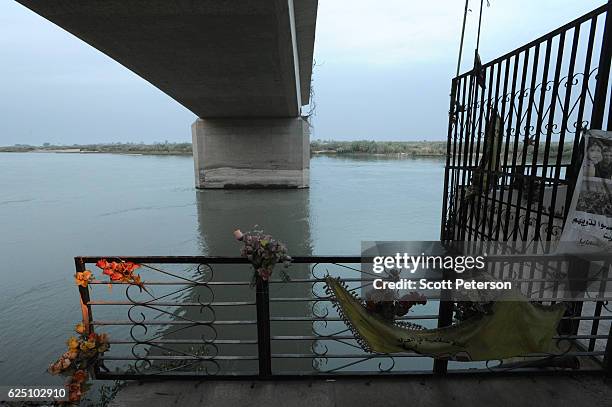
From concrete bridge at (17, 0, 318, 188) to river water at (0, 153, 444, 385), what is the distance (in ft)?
14.8

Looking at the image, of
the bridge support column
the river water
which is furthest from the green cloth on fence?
the bridge support column

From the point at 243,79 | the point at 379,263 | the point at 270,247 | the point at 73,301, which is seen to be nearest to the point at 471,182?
the point at 379,263

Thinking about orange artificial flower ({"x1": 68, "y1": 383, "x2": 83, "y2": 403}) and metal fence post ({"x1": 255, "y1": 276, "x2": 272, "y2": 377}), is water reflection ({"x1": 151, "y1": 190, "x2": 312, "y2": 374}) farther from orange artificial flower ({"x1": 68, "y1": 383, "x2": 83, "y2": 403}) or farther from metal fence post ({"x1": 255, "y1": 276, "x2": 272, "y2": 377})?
orange artificial flower ({"x1": 68, "y1": 383, "x2": 83, "y2": 403})

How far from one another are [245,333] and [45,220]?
37.5ft

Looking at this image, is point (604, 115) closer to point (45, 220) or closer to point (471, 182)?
point (471, 182)

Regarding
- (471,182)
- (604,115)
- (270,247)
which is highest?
(604,115)

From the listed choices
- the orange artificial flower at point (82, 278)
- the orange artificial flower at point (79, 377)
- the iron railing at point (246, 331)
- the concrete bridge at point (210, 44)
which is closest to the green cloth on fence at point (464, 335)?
the iron railing at point (246, 331)

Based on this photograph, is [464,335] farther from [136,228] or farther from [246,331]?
[136,228]

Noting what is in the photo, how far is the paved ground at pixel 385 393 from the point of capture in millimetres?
2545

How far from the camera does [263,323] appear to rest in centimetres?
264

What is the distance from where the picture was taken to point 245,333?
16.1 feet

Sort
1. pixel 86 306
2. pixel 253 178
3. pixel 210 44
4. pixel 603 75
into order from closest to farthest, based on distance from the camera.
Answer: pixel 603 75 < pixel 86 306 < pixel 210 44 < pixel 253 178

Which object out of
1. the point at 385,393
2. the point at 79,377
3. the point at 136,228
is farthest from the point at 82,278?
the point at 136,228

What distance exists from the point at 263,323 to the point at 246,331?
8.42 ft
